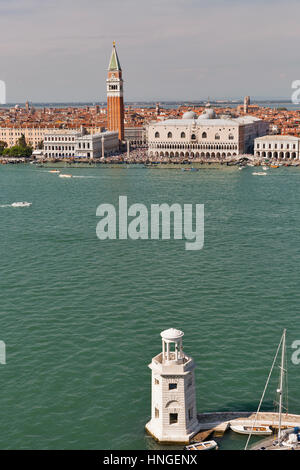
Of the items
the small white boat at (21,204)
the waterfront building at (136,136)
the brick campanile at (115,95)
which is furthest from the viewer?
the waterfront building at (136,136)

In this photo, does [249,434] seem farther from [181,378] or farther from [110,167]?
[110,167]

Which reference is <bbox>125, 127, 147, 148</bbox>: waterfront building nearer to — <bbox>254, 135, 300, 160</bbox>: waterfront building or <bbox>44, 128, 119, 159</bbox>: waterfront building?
<bbox>44, 128, 119, 159</bbox>: waterfront building

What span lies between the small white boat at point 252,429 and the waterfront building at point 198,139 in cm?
3647

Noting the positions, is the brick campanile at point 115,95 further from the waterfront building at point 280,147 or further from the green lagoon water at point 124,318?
the green lagoon water at point 124,318

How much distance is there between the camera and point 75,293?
1255cm

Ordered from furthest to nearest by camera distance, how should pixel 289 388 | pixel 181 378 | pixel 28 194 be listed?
pixel 28 194
pixel 289 388
pixel 181 378

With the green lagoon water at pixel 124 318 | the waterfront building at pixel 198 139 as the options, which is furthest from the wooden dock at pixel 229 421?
the waterfront building at pixel 198 139

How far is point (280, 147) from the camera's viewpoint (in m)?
41.9

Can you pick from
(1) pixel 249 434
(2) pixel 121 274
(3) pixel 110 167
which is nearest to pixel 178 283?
(2) pixel 121 274

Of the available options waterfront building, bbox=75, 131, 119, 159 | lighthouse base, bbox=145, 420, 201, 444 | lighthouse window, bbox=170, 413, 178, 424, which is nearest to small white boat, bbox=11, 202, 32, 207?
lighthouse base, bbox=145, 420, 201, 444

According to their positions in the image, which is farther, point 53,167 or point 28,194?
point 53,167

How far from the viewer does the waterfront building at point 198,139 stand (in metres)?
43.6

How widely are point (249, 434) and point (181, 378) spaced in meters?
1.05

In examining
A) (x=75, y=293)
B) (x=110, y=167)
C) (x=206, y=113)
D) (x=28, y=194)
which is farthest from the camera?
(x=206, y=113)
